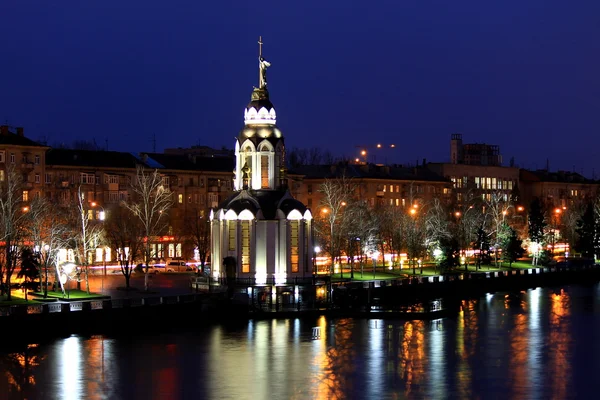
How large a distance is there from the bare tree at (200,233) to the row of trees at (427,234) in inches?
389

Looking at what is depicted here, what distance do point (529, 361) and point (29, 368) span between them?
23562 mm

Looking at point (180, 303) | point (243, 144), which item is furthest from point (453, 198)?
point (180, 303)

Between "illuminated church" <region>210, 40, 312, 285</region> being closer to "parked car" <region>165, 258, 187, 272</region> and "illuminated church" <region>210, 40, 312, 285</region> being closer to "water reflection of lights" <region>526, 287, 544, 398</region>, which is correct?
"water reflection of lights" <region>526, 287, 544, 398</region>

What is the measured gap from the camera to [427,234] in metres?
107

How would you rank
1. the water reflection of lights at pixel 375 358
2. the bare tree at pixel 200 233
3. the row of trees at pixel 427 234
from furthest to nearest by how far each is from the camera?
1. the row of trees at pixel 427 234
2. the bare tree at pixel 200 233
3. the water reflection of lights at pixel 375 358

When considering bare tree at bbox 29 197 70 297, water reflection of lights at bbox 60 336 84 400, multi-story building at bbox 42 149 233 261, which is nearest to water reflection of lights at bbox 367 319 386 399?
water reflection of lights at bbox 60 336 84 400

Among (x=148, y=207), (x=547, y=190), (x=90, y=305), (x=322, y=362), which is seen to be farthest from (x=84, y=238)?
(x=547, y=190)

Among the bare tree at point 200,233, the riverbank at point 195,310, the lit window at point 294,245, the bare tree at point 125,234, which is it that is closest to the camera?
the riverbank at point 195,310

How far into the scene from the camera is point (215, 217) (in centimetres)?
7694

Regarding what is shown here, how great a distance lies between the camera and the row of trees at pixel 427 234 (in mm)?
98188

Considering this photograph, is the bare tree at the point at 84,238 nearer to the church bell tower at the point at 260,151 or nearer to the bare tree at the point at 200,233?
the bare tree at the point at 200,233

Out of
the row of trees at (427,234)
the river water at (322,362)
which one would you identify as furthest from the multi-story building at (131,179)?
the river water at (322,362)

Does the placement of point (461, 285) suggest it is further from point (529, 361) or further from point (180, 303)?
point (529, 361)

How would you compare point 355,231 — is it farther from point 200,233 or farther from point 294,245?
point 294,245
